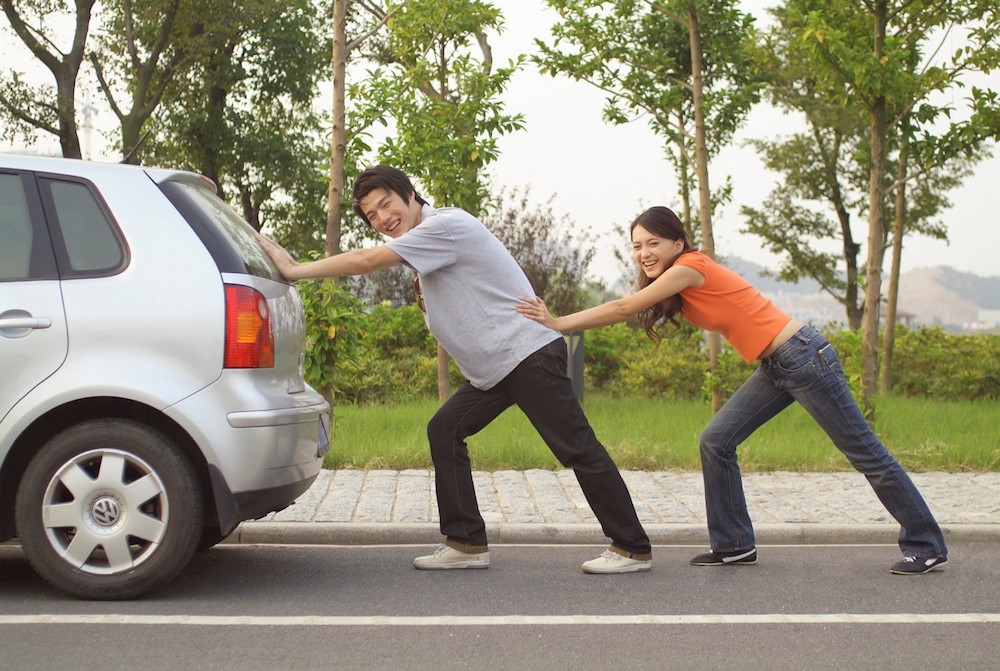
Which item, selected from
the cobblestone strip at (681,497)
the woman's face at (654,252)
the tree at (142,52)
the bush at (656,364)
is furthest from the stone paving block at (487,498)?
the tree at (142,52)

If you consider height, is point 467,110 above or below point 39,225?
above

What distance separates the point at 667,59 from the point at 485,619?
791cm

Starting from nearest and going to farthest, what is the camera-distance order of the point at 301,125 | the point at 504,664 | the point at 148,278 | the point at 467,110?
the point at 504,664
the point at 148,278
the point at 467,110
the point at 301,125

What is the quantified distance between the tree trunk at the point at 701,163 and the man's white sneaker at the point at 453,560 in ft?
17.6

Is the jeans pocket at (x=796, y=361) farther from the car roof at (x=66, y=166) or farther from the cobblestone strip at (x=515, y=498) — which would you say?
the car roof at (x=66, y=166)

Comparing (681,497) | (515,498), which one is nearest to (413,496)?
(515,498)

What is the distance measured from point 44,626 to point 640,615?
2.18 meters

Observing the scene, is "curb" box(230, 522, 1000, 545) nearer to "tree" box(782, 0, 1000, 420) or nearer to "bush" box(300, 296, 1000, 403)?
"tree" box(782, 0, 1000, 420)

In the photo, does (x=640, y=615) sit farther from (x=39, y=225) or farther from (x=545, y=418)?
(x=39, y=225)

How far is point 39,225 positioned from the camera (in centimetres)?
500

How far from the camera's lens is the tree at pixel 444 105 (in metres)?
10.5

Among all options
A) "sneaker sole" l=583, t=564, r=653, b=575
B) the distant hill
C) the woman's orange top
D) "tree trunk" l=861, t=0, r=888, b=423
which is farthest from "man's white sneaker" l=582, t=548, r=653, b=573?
the distant hill

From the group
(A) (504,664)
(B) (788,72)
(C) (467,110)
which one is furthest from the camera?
(B) (788,72)

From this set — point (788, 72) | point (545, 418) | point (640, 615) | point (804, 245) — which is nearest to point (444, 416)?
point (545, 418)
